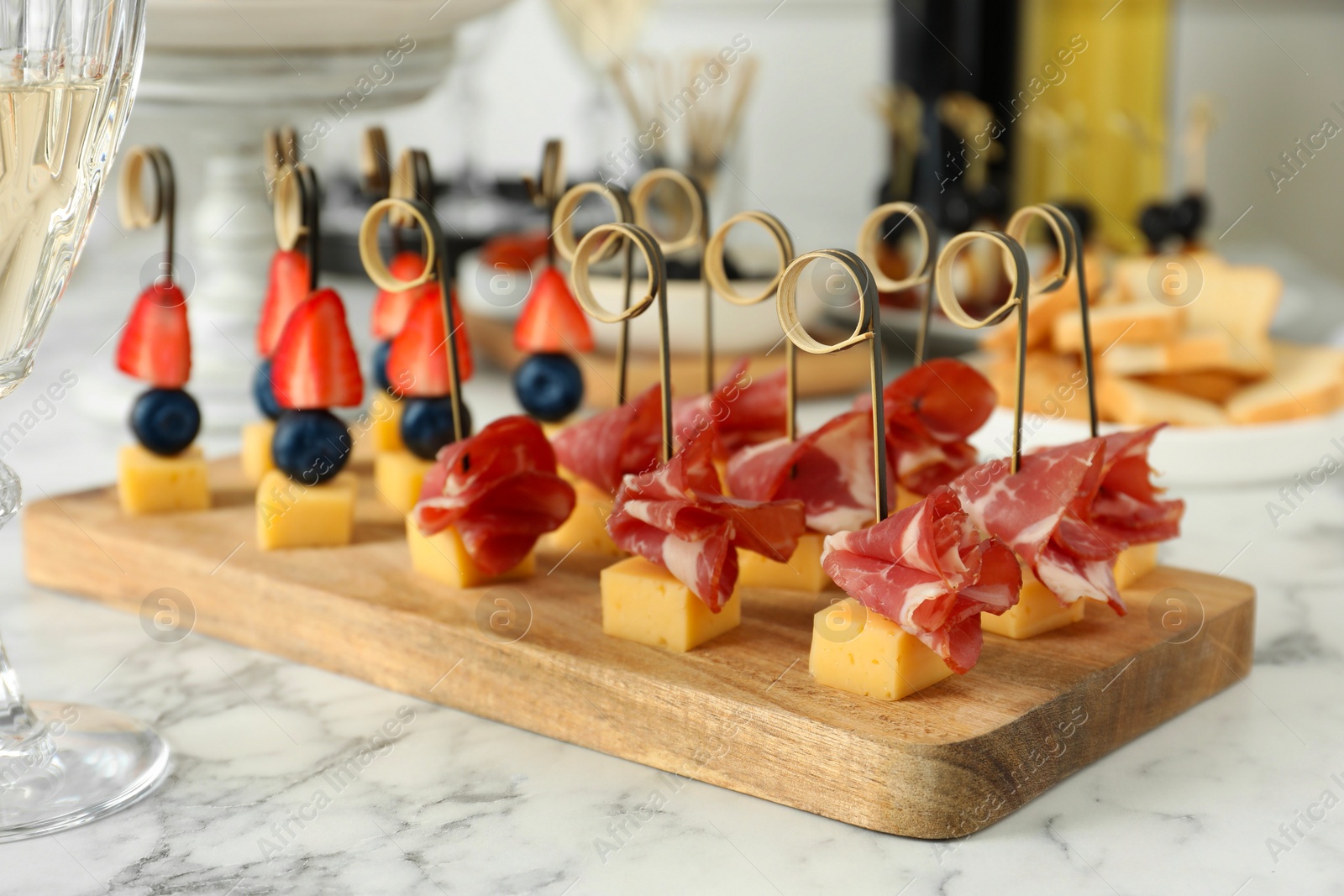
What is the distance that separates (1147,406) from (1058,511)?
491mm

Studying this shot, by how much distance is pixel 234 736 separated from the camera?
2.40 ft

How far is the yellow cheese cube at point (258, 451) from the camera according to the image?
101cm

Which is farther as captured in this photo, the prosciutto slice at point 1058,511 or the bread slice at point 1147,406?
the bread slice at point 1147,406

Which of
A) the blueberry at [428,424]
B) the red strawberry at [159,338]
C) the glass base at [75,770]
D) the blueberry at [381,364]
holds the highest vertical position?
the red strawberry at [159,338]

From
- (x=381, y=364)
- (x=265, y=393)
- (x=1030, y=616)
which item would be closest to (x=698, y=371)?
(x=381, y=364)

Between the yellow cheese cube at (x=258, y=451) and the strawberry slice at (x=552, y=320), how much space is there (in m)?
0.19

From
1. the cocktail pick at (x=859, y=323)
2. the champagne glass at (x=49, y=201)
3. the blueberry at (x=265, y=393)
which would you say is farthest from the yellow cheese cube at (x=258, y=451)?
the cocktail pick at (x=859, y=323)

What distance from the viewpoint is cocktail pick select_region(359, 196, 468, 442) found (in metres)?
0.80

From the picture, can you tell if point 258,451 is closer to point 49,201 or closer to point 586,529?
point 586,529

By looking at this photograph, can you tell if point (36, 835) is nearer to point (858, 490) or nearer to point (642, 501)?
point (642, 501)

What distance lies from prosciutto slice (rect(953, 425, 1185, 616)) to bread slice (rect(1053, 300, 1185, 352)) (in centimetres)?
43

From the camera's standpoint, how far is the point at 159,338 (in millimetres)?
976

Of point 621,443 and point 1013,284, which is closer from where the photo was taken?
point 1013,284

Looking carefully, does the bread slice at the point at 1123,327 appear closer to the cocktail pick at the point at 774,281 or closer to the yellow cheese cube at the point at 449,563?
the cocktail pick at the point at 774,281
